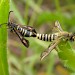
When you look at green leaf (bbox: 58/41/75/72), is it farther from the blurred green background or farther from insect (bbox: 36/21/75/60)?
the blurred green background

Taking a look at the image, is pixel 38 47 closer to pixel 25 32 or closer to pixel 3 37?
pixel 25 32

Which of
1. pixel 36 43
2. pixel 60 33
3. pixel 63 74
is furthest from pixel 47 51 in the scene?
pixel 63 74

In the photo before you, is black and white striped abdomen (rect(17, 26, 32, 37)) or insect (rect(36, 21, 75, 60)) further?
black and white striped abdomen (rect(17, 26, 32, 37))

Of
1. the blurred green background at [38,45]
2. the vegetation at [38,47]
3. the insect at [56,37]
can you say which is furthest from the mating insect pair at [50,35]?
the blurred green background at [38,45]

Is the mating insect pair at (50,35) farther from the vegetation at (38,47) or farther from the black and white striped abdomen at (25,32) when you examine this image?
Answer: the vegetation at (38,47)

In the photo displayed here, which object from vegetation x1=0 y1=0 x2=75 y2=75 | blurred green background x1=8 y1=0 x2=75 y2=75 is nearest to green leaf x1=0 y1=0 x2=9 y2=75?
vegetation x1=0 y1=0 x2=75 y2=75

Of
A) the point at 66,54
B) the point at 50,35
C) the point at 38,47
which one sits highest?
the point at 50,35

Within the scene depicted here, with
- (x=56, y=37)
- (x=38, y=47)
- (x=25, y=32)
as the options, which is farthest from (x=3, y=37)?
(x=38, y=47)

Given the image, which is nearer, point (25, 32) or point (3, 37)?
point (3, 37)

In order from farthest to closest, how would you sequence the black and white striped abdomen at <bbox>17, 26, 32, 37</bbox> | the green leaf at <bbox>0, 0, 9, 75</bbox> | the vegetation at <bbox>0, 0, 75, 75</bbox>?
the vegetation at <bbox>0, 0, 75, 75</bbox> < the black and white striped abdomen at <bbox>17, 26, 32, 37</bbox> < the green leaf at <bbox>0, 0, 9, 75</bbox>

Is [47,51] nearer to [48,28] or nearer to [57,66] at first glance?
[57,66]
